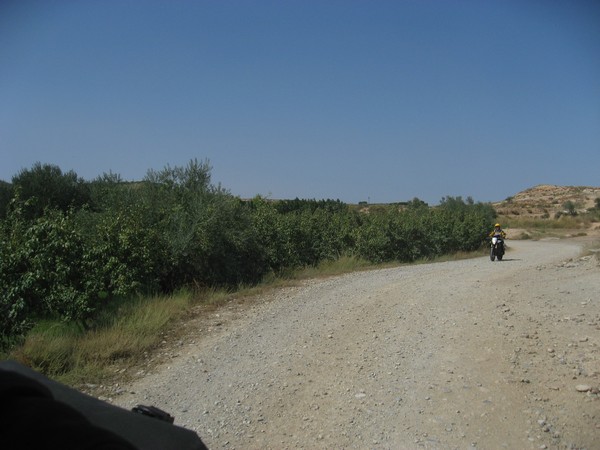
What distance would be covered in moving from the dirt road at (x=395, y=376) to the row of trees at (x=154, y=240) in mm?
2246

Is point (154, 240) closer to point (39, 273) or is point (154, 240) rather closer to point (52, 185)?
point (39, 273)

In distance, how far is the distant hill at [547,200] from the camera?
265ft

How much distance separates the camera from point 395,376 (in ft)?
19.2

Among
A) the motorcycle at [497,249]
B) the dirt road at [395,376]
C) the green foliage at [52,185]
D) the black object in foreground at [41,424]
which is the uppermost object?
the green foliage at [52,185]

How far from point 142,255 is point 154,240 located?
57.7 inches

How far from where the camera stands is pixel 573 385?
532 cm

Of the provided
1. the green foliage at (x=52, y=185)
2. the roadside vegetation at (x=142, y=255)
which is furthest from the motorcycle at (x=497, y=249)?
the green foliage at (x=52, y=185)

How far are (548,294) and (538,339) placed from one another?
3.54 meters

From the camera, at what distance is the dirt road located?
4.50m

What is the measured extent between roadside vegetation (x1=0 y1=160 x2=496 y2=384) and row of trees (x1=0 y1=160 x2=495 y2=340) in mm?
31

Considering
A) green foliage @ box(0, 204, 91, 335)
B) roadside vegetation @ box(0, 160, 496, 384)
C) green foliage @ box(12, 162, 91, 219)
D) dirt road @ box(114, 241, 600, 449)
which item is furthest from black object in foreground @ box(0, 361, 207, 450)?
green foliage @ box(12, 162, 91, 219)

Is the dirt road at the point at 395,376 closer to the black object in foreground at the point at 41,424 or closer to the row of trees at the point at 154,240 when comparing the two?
the row of trees at the point at 154,240

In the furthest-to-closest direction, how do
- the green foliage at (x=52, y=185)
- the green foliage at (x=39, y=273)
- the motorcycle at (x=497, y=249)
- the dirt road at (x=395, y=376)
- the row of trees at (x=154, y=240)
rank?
the green foliage at (x=52, y=185) → the motorcycle at (x=497, y=249) → the row of trees at (x=154, y=240) → the green foliage at (x=39, y=273) → the dirt road at (x=395, y=376)

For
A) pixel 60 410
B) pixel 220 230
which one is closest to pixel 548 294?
pixel 220 230
